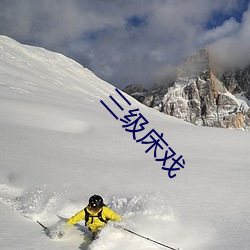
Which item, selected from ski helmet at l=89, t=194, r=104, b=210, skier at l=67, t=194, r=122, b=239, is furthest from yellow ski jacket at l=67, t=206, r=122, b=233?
ski helmet at l=89, t=194, r=104, b=210

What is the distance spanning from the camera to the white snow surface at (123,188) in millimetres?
5508

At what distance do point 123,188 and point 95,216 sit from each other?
2074 mm

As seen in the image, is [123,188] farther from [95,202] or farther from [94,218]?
[95,202]

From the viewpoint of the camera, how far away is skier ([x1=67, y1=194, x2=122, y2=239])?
19.1ft

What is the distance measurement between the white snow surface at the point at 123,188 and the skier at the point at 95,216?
0.20m

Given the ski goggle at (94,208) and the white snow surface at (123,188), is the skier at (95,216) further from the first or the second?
the white snow surface at (123,188)

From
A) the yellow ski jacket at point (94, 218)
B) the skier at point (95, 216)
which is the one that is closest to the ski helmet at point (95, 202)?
the skier at point (95, 216)

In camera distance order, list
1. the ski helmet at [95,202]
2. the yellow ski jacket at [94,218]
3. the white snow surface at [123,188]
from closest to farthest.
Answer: the white snow surface at [123,188] → the ski helmet at [95,202] → the yellow ski jacket at [94,218]

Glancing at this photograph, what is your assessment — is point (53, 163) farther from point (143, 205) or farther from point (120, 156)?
point (143, 205)

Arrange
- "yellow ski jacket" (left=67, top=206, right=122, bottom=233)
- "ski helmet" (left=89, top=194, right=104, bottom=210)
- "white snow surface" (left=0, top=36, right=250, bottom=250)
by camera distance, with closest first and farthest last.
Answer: "white snow surface" (left=0, top=36, right=250, bottom=250)
"ski helmet" (left=89, top=194, right=104, bottom=210)
"yellow ski jacket" (left=67, top=206, right=122, bottom=233)

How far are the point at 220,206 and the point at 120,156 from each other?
500 centimetres

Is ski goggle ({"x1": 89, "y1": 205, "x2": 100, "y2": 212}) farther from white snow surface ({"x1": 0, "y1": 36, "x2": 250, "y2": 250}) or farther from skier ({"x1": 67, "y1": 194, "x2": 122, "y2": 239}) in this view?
white snow surface ({"x1": 0, "y1": 36, "x2": 250, "y2": 250})

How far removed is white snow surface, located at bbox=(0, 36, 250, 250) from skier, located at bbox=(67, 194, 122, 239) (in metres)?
0.20

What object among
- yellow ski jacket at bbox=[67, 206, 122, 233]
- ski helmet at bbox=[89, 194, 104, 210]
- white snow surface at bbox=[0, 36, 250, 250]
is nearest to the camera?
white snow surface at bbox=[0, 36, 250, 250]
